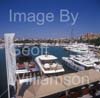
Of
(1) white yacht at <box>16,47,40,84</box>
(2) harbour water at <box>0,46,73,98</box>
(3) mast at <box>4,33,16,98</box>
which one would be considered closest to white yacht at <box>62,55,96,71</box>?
(2) harbour water at <box>0,46,73,98</box>

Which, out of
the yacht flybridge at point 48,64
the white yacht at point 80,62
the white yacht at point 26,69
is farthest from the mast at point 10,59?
the white yacht at point 80,62

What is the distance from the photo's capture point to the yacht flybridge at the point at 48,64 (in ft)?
8.71

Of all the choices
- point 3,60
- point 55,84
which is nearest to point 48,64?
point 55,84

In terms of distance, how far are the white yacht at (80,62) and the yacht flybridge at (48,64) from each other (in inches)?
5.0

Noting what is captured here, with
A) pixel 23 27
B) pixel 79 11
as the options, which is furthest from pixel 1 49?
pixel 79 11

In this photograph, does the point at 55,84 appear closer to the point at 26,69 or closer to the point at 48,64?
the point at 48,64

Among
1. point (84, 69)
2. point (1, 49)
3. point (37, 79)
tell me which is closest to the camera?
point (1, 49)

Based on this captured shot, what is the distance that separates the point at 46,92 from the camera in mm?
2523

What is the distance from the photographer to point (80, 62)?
9.26 ft

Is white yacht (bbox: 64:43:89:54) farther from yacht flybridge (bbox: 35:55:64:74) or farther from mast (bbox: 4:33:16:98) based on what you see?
mast (bbox: 4:33:16:98)

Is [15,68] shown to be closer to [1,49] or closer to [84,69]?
[1,49]

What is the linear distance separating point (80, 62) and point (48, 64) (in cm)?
42

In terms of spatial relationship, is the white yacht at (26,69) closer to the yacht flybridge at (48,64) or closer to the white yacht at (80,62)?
the yacht flybridge at (48,64)

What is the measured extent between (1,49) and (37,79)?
556mm
